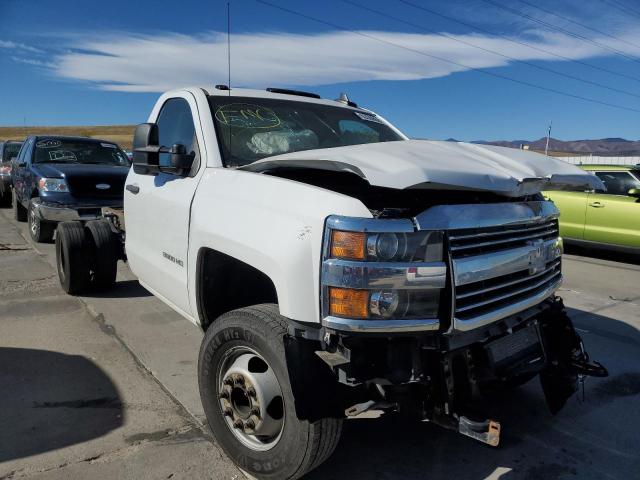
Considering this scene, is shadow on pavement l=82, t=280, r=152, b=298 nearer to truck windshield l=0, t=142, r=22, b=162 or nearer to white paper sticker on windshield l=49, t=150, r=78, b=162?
white paper sticker on windshield l=49, t=150, r=78, b=162

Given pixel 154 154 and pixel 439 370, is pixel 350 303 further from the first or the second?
pixel 154 154

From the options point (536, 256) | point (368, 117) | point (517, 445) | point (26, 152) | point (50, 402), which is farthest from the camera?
point (26, 152)

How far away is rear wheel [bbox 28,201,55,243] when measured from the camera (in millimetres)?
8641

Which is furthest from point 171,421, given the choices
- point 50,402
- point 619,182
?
point 619,182

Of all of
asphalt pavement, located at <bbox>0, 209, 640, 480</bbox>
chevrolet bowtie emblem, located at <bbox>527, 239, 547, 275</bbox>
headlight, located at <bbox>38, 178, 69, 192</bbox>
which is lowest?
asphalt pavement, located at <bbox>0, 209, 640, 480</bbox>

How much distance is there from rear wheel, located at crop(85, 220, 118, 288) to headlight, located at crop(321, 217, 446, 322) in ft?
12.7

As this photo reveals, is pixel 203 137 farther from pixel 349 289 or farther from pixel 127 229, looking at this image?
pixel 349 289

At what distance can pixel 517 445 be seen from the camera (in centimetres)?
306

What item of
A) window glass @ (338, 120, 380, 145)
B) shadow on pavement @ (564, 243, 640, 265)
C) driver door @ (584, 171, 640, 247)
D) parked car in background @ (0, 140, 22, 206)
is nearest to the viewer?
window glass @ (338, 120, 380, 145)

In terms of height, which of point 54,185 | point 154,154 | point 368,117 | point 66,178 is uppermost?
point 368,117

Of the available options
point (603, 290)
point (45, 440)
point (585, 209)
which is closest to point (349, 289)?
point (45, 440)

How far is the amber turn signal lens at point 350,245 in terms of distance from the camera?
2.15 metres

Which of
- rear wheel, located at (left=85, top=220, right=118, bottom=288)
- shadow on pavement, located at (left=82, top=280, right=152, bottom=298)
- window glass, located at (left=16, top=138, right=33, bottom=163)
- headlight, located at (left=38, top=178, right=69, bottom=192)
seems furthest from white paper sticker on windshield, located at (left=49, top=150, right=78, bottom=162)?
rear wheel, located at (left=85, top=220, right=118, bottom=288)

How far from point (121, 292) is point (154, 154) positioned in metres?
3.00
